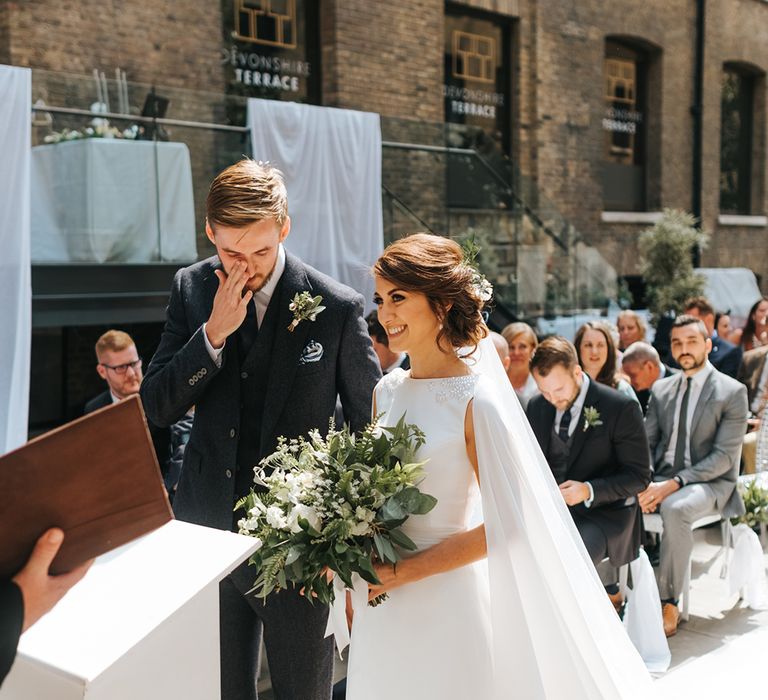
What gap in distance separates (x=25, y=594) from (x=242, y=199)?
1434 mm

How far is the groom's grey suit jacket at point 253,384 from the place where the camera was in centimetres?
295

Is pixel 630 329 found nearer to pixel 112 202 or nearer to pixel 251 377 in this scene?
pixel 112 202

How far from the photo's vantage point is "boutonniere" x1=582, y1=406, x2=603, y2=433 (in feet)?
16.4

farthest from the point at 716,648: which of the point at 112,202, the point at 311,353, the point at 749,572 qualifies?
the point at 112,202

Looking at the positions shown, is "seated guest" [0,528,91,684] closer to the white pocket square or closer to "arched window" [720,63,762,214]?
the white pocket square

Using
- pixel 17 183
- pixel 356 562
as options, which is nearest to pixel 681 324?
pixel 356 562

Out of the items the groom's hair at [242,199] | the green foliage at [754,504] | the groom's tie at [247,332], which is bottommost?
the green foliage at [754,504]

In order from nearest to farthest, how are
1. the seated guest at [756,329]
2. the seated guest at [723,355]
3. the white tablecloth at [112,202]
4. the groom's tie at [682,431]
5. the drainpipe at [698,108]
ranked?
the groom's tie at [682,431], the white tablecloth at [112,202], the seated guest at [723,355], the seated guest at [756,329], the drainpipe at [698,108]

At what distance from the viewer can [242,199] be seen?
9.08 feet

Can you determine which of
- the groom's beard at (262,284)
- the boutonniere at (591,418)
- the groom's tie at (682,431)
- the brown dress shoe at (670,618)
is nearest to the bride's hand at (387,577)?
the groom's beard at (262,284)

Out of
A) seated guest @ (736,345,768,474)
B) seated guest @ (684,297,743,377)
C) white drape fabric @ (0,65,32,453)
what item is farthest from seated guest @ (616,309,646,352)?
white drape fabric @ (0,65,32,453)

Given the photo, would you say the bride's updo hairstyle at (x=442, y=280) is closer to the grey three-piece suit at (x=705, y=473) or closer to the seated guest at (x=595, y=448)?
the seated guest at (x=595, y=448)

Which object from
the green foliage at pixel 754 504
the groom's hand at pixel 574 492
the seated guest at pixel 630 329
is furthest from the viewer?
the seated guest at pixel 630 329

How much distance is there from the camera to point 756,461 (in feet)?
23.2
